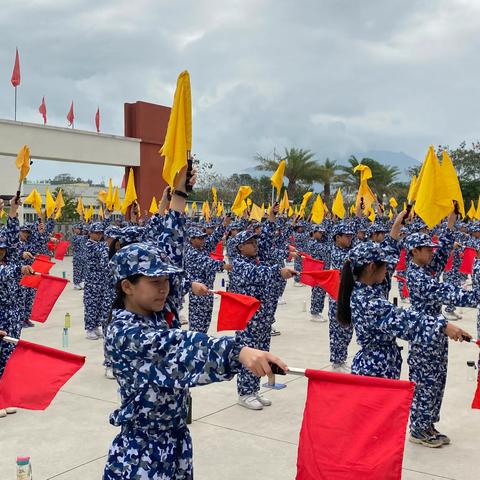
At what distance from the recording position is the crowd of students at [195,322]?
8.11 feet

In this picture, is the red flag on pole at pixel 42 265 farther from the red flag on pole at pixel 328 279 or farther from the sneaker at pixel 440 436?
the sneaker at pixel 440 436

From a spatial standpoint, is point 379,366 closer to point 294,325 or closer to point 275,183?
point 275,183

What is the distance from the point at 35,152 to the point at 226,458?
26.4 meters

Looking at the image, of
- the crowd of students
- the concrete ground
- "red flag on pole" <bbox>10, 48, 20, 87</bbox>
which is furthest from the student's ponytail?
"red flag on pole" <bbox>10, 48, 20, 87</bbox>

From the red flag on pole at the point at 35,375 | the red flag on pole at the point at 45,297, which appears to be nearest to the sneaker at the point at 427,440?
the red flag on pole at the point at 35,375

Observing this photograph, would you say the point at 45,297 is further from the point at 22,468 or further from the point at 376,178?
the point at 376,178

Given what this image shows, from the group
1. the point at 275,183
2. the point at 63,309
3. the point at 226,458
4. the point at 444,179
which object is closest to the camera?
the point at 226,458

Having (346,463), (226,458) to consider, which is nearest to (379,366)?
(226,458)

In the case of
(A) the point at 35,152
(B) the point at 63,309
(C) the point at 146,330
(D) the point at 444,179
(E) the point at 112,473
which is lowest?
(B) the point at 63,309

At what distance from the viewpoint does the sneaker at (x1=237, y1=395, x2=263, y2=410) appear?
672 centimetres

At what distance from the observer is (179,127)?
4.23 m

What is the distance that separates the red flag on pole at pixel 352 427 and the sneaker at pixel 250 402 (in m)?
3.85

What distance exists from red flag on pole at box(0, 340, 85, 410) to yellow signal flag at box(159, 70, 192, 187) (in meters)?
1.39

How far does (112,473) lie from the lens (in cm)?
287
